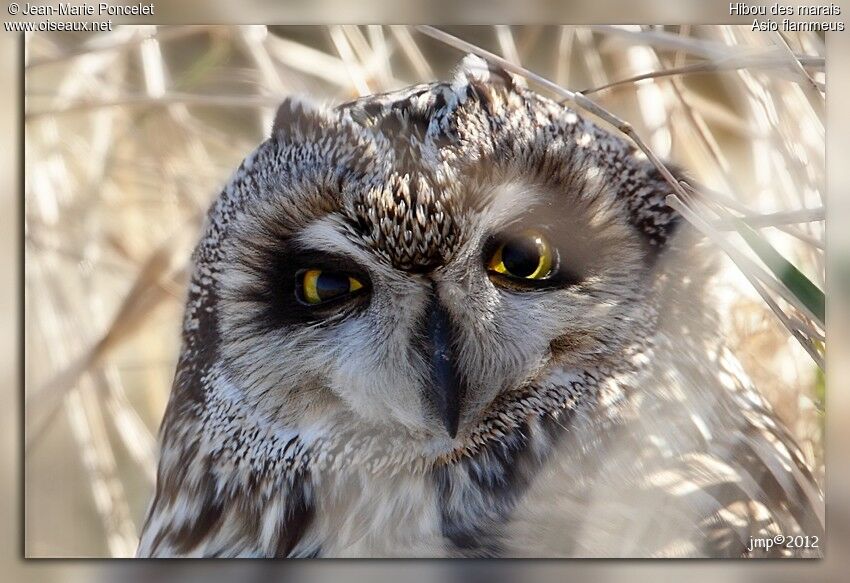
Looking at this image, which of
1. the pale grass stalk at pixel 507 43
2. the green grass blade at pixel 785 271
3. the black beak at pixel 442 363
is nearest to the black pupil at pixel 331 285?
the black beak at pixel 442 363

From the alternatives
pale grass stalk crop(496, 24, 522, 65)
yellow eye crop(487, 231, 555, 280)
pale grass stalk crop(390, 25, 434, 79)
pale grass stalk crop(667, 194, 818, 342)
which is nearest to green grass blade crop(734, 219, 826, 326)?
pale grass stalk crop(667, 194, 818, 342)

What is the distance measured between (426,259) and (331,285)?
0.15 m

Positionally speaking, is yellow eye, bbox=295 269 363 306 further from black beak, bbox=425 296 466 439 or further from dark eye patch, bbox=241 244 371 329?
black beak, bbox=425 296 466 439

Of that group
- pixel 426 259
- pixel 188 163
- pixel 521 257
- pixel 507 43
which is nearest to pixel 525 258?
pixel 521 257

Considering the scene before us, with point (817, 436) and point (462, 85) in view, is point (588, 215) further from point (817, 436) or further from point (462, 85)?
point (817, 436)

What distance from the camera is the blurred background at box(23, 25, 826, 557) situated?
1555 millimetres

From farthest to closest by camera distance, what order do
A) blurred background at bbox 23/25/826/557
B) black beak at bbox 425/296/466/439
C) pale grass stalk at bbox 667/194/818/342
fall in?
blurred background at bbox 23/25/826/557 < pale grass stalk at bbox 667/194/818/342 < black beak at bbox 425/296/466/439

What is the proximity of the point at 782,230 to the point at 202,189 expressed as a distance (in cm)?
96

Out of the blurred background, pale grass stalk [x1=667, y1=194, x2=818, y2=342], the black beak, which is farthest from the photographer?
the blurred background

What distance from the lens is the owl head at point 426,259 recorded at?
4.39 ft

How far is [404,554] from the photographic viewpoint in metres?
1.52

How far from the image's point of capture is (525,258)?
137 centimetres

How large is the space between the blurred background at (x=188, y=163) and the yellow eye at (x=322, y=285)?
0.79ft

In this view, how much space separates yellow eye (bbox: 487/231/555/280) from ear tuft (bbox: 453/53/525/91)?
24 cm
